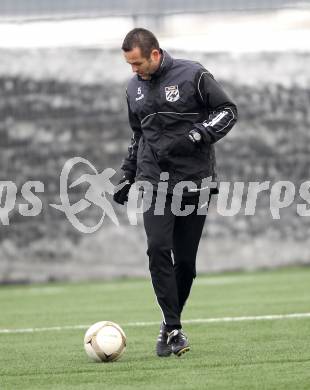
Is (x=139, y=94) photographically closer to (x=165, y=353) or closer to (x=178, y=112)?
(x=178, y=112)

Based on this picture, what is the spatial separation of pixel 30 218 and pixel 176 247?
9015 millimetres

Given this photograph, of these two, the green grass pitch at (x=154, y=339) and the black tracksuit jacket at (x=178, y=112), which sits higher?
the black tracksuit jacket at (x=178, y=112)

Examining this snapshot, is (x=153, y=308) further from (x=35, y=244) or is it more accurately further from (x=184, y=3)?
(x=184, y=3)

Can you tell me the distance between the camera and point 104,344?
734 centimetres

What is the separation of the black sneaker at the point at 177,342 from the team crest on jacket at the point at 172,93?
5.20ft

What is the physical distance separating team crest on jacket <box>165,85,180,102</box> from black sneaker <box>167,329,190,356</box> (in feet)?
5.20

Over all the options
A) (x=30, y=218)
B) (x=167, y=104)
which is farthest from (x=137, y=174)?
(x=30, y=218)

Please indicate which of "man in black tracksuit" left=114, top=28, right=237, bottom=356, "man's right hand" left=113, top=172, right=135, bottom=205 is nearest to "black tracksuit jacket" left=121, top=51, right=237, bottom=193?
"man in black tracksuit" left=114, top=28, right=237, bottom=356

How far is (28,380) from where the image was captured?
21.8 ft

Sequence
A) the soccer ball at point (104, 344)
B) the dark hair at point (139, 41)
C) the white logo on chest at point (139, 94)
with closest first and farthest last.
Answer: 1. the soccer ball at point (104, 344)
2. the dark hair at point (139, 41)
3. the white logo on chest at point (139, 94)

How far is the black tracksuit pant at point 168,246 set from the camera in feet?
24.9

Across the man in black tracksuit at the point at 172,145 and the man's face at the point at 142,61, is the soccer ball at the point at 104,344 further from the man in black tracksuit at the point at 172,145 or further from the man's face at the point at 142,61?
the man's face at the point at 142,61

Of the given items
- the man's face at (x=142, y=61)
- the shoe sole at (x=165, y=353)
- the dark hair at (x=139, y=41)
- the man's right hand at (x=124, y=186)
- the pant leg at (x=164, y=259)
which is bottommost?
the shoe sole at (x=165, y=353)

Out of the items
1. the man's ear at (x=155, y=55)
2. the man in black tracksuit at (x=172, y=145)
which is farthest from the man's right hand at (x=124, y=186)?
the man's ear at (x=155, y=55)
